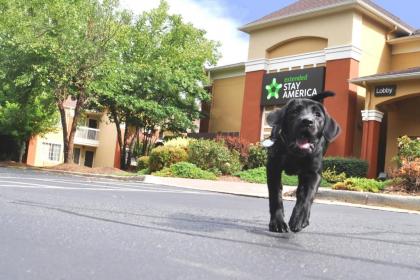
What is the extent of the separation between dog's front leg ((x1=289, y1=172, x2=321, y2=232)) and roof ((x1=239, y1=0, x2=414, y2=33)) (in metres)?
20.9

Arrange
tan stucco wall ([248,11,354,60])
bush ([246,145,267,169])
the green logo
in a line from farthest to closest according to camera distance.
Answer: the green logo < tan stucco wall ([248,11,354,60]) < bush ([246,145,267,169])

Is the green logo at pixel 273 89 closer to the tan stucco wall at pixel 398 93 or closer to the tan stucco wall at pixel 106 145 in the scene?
the tan stucco wall at pixel 398 93

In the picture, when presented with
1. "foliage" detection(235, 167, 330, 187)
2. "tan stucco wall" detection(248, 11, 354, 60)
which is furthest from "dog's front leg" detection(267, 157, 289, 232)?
"tan stucco wall" detection(248, 11, 354, 60)

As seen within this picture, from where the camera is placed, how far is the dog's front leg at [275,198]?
199 inches

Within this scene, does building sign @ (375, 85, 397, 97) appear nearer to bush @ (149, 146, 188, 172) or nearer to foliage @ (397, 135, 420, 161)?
foliage @ (397, 135, 420, 161)

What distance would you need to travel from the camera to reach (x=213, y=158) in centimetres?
2209

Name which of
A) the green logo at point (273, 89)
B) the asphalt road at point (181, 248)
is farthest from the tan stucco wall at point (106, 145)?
the asphalt road at point (181, 248)

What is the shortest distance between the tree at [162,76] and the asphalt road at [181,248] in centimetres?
2440

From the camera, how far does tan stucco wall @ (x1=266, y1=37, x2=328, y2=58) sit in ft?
86.4

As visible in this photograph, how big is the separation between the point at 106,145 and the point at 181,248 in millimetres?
49500

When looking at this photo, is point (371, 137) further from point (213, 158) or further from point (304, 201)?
point (304, 201)

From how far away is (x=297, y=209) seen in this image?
16.0 feet

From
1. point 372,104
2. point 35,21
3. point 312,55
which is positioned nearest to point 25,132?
point 35,21

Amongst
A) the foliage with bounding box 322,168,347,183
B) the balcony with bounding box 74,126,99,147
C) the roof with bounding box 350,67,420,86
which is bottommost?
the foliage with bounding box 322,168,347,183
